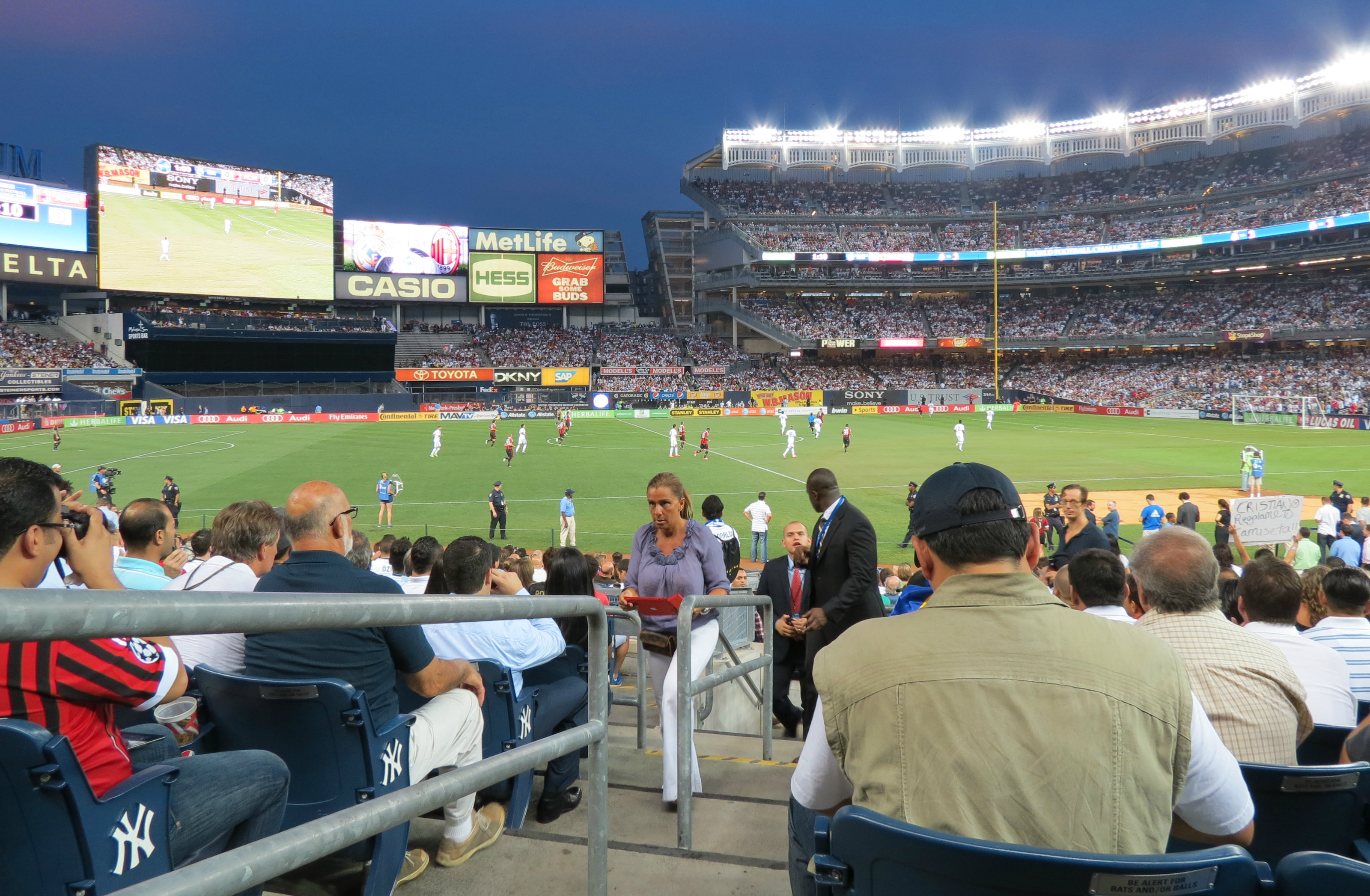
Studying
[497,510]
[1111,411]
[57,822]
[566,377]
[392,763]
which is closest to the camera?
[57,822]

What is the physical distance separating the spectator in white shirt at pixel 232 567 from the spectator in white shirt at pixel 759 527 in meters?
14.5

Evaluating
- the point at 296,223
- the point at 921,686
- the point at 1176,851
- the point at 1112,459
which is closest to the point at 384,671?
the point at 921,686

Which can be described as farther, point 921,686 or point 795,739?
point 795,739

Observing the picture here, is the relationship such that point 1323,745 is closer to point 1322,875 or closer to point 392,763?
point 1322,875

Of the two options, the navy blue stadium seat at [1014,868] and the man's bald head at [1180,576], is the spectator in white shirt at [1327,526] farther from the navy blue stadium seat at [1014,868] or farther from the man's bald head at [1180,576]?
the navy blue stadium seat at [1014,868]

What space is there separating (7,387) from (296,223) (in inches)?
1132

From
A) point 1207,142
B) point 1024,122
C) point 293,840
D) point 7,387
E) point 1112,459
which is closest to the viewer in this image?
point 293,840

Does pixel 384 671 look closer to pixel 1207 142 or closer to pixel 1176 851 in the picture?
pixel 1176 851

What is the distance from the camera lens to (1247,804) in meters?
2.24

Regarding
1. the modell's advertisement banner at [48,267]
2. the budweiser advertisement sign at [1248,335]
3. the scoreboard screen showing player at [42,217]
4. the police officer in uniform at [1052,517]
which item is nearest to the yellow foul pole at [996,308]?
the budweiser advertisement sign at [1248,335]

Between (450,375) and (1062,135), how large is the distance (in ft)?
233

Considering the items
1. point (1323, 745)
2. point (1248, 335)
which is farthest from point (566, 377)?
point (1323, 745)

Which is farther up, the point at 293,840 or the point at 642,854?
the point at 293,840

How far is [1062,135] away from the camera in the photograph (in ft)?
308
